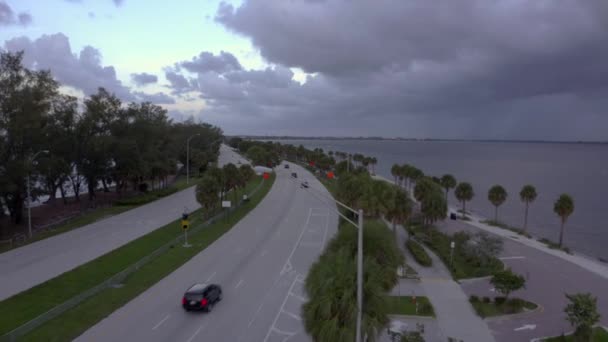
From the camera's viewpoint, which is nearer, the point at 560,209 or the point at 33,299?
the point at 33,299

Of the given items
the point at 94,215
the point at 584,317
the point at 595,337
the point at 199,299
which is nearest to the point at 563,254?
the point at 595,337

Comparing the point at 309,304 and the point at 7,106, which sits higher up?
the point at 7,106

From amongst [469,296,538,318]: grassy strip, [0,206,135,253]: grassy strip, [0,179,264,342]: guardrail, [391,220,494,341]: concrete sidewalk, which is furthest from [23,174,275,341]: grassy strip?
[469,296,538,318]: grassy strip

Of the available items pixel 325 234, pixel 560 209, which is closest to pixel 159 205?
pixel 325 234

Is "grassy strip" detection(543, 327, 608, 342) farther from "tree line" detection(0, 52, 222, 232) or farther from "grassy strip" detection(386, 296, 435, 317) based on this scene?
"tree line" detection(0, 52, 222, 232)

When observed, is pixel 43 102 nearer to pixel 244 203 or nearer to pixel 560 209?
pixel 244 203

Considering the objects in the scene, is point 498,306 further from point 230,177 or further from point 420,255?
point 230,177

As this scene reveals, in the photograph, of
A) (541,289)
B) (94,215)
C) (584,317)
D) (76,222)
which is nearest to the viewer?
(584,317)
